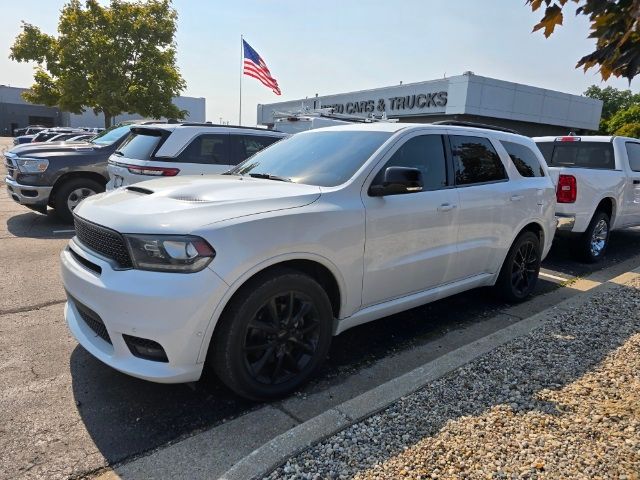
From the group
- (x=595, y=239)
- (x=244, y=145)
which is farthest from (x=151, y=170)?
(x=595, y=239)

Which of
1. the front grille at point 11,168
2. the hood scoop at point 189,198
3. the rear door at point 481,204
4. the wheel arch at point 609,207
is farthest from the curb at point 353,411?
the front grille at point 11,168

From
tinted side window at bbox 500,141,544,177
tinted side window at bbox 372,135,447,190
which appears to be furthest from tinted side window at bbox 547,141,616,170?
tinted side window at bbox 372,135,447,190

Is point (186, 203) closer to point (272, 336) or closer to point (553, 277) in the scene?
point (272, 336)

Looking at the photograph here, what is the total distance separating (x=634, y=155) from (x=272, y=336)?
760cm

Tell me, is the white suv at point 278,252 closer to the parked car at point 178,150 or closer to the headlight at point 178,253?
the headlight at point 178,253

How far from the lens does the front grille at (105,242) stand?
281 centimetres

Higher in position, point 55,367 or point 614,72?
point 614,72

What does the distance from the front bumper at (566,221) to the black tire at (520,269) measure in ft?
6.32

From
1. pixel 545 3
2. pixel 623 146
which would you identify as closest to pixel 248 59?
pixel 623 146

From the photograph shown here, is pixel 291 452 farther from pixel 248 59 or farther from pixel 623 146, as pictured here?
pixel 248 59

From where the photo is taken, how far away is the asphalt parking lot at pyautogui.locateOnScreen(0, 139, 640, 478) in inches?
104

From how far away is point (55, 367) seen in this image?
137 inches

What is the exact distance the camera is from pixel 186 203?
2.99 meters

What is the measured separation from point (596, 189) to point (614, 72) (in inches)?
208
